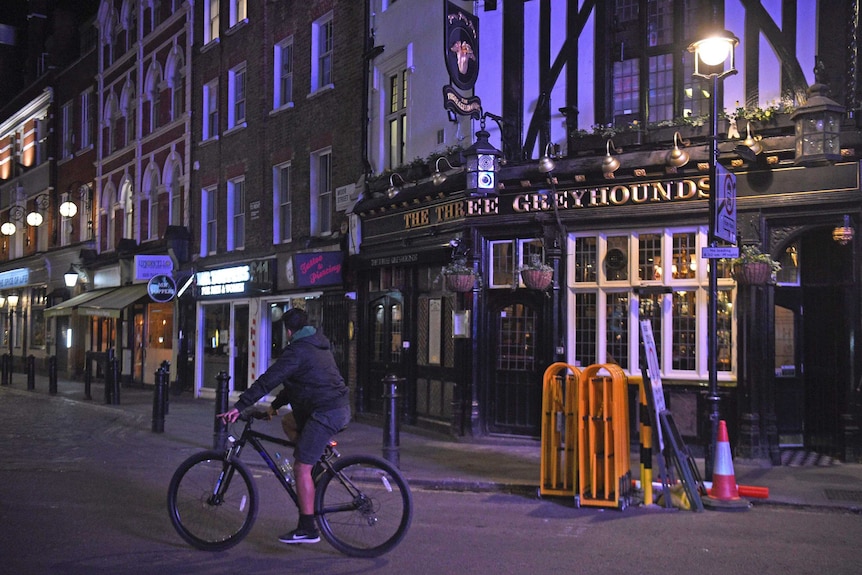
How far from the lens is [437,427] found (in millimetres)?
14266

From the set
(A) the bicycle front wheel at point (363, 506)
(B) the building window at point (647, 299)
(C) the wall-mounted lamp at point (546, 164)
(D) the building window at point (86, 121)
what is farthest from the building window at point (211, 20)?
(A) the bicycle front wheel at point (363, 506)

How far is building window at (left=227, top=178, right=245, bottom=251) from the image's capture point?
869 inches

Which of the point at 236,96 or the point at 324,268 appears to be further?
the point at 236,96

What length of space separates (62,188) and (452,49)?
84.0 ft

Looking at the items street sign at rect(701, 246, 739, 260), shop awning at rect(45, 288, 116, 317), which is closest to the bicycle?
street sign at rect(701, 246, 739, 260)

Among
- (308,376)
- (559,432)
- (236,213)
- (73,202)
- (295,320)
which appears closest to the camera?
(308,376)

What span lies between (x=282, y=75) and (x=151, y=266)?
6.39 m

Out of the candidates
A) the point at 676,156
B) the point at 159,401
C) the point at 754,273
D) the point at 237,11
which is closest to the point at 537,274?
the point at 676,156

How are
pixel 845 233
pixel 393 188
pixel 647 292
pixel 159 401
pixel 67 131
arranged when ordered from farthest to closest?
pixel 67 131, pixel 393 188, pixel 159 401, pixel 647 292, pixel 845 233

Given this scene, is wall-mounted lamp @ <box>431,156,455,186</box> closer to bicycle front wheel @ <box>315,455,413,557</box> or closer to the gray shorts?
the gray shorts

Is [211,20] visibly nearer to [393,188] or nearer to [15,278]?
[393,188]

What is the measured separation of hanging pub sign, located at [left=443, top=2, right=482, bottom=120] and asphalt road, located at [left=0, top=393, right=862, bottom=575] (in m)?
6.16

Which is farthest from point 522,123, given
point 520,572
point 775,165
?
point 520,572

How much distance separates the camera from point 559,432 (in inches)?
351
